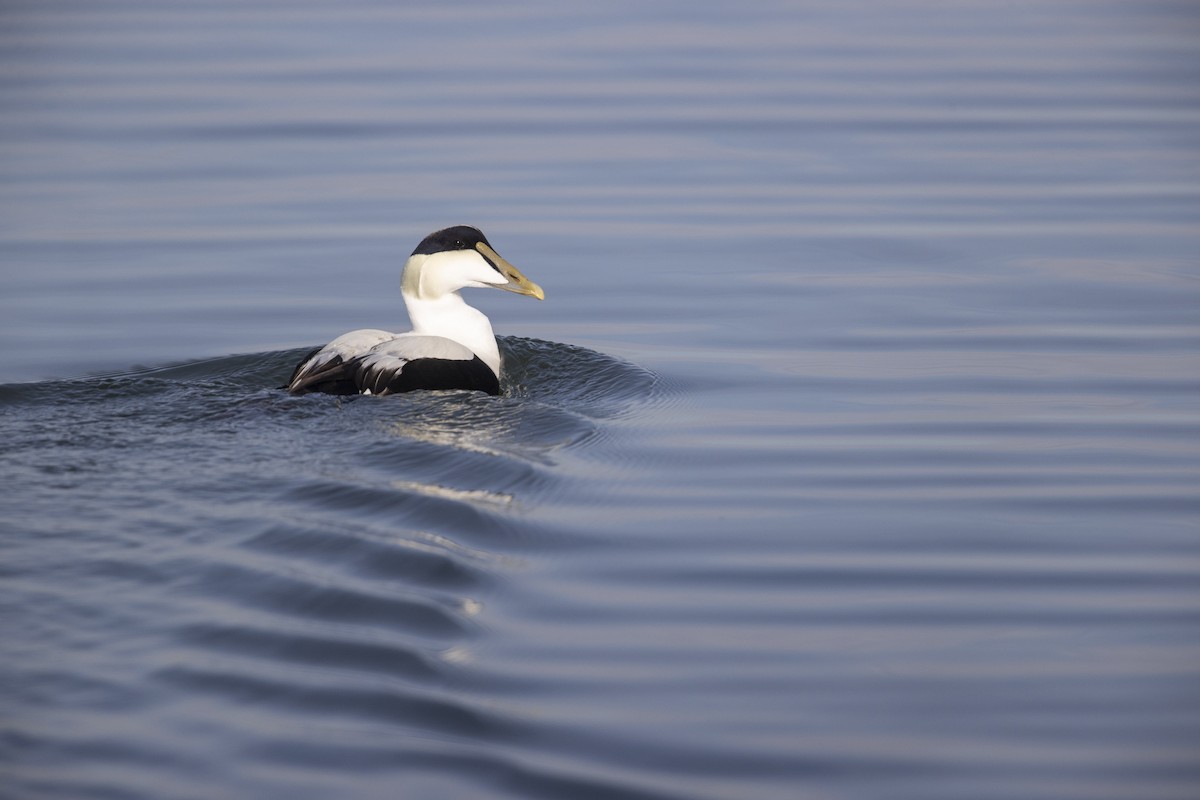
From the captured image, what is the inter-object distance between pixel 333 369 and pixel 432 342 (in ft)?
1.93

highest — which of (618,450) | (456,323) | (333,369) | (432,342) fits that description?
(456,323)

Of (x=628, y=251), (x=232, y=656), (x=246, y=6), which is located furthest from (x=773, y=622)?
(x=246, y=6)

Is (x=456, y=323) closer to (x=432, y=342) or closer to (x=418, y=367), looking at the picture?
(x=432, y=342)

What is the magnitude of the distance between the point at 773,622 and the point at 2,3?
64.8 ft

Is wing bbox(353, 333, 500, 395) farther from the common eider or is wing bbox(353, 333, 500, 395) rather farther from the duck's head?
the duck's head

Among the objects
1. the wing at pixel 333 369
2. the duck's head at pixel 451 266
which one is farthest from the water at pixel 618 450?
the duck's head at pixel 451 266

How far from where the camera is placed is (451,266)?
8.60 m

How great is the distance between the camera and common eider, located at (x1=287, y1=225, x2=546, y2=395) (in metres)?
7.76

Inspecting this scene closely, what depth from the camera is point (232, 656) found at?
4855 mm

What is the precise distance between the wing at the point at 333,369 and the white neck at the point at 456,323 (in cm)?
65

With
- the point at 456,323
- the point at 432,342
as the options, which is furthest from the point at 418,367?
the point at 456,323

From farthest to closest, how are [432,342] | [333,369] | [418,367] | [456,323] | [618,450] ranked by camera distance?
[456,323] → [432,342] → [418,367] → [333,369] → [618,450]

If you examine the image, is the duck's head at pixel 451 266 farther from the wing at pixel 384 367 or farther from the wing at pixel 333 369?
the wing at pixel 333 369

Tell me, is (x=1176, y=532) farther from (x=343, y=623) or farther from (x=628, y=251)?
(x=628, y=251)
